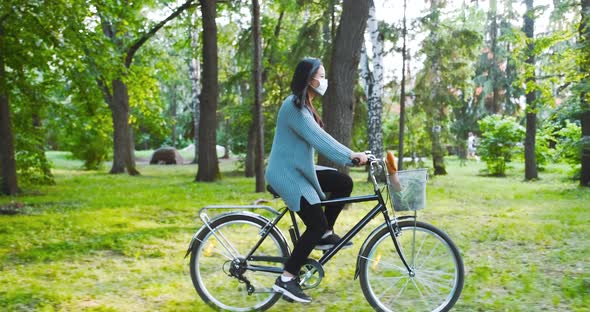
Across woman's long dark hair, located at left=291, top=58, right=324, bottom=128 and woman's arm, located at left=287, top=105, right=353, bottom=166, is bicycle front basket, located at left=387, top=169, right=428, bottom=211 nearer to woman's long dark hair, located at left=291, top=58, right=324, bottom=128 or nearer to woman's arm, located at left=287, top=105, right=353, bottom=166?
woman's arm, located at left=287, top=105, right=353, bottom=166

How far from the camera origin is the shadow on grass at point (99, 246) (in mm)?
7297

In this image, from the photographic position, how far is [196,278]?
4969mm

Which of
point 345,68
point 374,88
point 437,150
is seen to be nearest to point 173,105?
point 437,150

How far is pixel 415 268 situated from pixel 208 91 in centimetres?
1418

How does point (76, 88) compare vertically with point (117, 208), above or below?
above

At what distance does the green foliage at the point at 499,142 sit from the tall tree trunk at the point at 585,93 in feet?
19.4

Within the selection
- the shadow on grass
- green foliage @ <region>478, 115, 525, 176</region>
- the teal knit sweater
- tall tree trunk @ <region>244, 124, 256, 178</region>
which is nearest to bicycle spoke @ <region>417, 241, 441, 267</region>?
the teal knit sweater

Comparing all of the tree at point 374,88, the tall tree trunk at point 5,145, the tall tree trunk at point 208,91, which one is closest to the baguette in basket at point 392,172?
the tall tree trunk at point 5,145

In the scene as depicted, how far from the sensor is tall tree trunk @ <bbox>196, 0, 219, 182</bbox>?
59.4ft

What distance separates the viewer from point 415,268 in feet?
15.5

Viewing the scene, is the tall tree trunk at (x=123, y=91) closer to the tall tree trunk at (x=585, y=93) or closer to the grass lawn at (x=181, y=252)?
the grass lawn at (x=181, y=252)

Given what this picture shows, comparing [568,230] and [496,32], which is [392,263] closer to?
[568,230]

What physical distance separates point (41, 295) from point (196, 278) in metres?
1.54

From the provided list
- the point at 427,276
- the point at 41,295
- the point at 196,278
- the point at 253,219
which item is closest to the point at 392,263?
the point at 427,276
